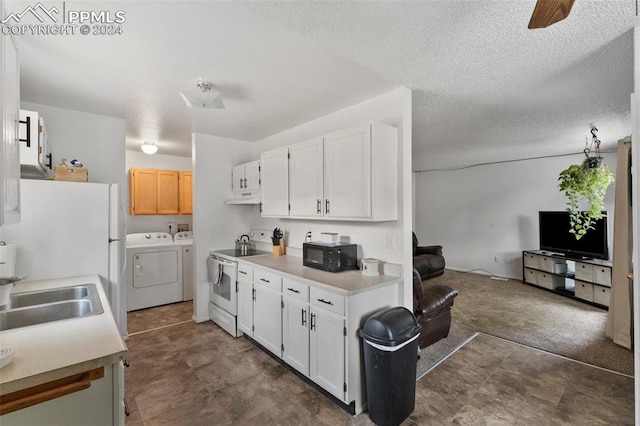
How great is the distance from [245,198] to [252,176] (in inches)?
12.5

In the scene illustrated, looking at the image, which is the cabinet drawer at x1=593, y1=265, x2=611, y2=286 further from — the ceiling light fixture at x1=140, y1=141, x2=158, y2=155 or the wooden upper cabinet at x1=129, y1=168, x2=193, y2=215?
the ceiling light fixture at x1=140, y1=141, x2=158, y2=155

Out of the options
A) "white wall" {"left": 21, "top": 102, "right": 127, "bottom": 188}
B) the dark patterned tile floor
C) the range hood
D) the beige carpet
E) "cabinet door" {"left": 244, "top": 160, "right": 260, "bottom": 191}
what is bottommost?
the dark patterned tile floor

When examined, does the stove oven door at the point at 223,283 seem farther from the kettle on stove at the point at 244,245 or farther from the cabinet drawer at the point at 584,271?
the cabinet drawer at the point at 584,271

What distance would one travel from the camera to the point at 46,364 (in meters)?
1.11

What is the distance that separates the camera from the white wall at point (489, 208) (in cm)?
553

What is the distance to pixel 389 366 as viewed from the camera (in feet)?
6.31

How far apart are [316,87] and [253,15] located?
0.96m

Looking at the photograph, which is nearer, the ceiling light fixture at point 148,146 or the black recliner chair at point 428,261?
the ceiling light fixture at point 148,146

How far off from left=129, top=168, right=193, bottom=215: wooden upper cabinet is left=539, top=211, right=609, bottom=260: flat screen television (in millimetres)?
6550

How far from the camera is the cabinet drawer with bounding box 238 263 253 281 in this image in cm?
314

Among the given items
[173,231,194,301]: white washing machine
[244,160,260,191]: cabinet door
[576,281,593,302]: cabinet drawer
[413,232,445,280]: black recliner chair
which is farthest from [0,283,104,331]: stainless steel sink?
[576,281,593,302]: cabinet drawer

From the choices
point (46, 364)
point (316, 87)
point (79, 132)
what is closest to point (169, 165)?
point (79, 132)

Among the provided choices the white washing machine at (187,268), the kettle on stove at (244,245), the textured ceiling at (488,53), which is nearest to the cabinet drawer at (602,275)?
the textured ceiling at (488,53)

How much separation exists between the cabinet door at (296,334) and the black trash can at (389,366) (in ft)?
1.83
